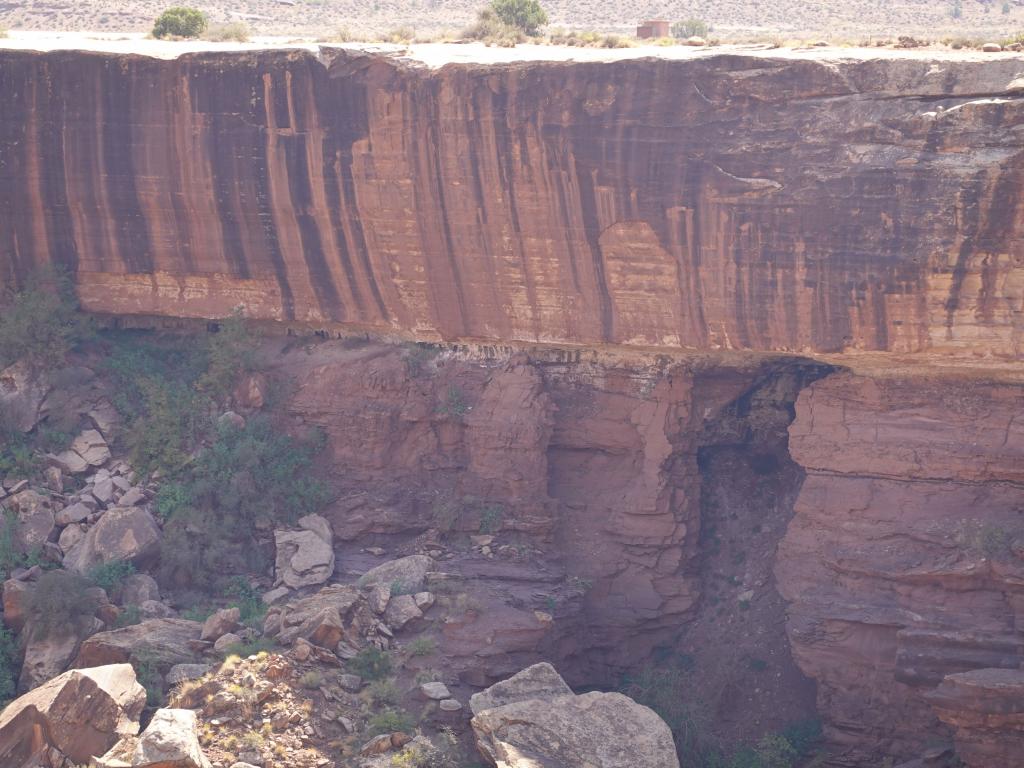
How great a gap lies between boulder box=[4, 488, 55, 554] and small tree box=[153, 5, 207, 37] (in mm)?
9688

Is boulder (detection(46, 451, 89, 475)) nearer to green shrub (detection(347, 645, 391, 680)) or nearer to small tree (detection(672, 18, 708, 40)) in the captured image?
green shrub (detection(347, 645, 391, 680))

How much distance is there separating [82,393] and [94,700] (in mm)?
6942

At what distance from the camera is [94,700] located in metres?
14.9

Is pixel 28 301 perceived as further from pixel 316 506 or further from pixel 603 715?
pixel 603 715

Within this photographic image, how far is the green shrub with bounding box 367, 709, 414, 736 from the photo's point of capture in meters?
15.5

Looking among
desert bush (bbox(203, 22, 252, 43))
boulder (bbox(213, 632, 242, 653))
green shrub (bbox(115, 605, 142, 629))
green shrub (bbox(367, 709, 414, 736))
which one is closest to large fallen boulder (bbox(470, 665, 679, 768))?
green shrub (bbox(367, 709, 414, 736))

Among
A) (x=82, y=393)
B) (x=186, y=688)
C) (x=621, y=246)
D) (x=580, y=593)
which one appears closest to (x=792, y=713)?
(x=580, y=593)

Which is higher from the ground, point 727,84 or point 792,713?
point 727,84

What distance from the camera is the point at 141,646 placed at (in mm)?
16469

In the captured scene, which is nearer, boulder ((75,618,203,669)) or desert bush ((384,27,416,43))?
boulder ((75,618,203,669))

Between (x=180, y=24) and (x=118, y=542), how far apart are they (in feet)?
36.1

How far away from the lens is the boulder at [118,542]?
18.5m

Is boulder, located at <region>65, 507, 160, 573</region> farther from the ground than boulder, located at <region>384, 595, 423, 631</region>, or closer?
farther from the ground

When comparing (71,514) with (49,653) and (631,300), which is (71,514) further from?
(631,300)
